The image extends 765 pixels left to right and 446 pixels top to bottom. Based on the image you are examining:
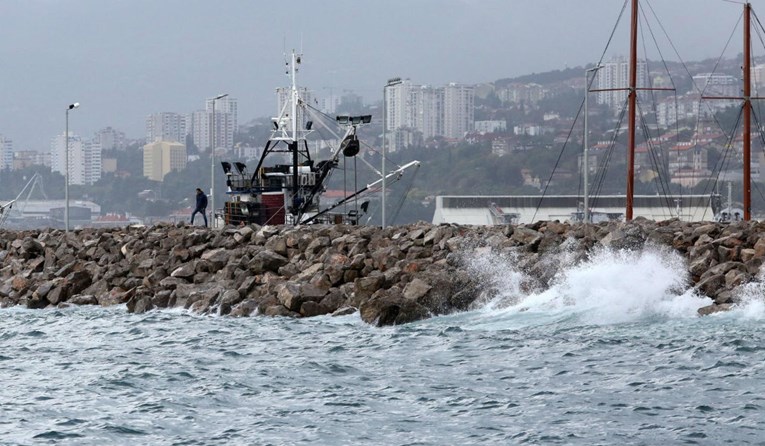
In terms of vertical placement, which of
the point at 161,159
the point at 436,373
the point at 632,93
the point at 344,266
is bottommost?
the point at 436,373

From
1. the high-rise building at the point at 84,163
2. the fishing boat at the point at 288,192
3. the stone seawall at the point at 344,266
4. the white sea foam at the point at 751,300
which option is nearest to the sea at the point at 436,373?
the white sea foam at the point at 751,300

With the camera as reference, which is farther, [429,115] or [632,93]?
[429,115]

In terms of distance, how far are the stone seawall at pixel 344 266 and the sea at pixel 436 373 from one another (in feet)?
1.36

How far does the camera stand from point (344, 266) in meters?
27.5

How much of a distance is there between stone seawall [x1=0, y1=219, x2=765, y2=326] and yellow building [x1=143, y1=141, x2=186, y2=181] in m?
129

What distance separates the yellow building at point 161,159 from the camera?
539 feet

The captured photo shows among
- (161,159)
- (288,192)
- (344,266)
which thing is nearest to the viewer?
(344,266)

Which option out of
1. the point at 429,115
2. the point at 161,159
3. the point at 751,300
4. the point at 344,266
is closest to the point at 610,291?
the point at 751,300

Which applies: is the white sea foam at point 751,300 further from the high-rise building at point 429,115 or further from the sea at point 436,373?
the high-rise building at point 429,115

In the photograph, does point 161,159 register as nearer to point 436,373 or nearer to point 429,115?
point 429,115

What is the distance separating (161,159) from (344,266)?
142 metres

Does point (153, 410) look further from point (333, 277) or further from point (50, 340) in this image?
point (333, 277)

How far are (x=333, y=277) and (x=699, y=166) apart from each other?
96228mm

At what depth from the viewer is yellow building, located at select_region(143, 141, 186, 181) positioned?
16430 centimetres
